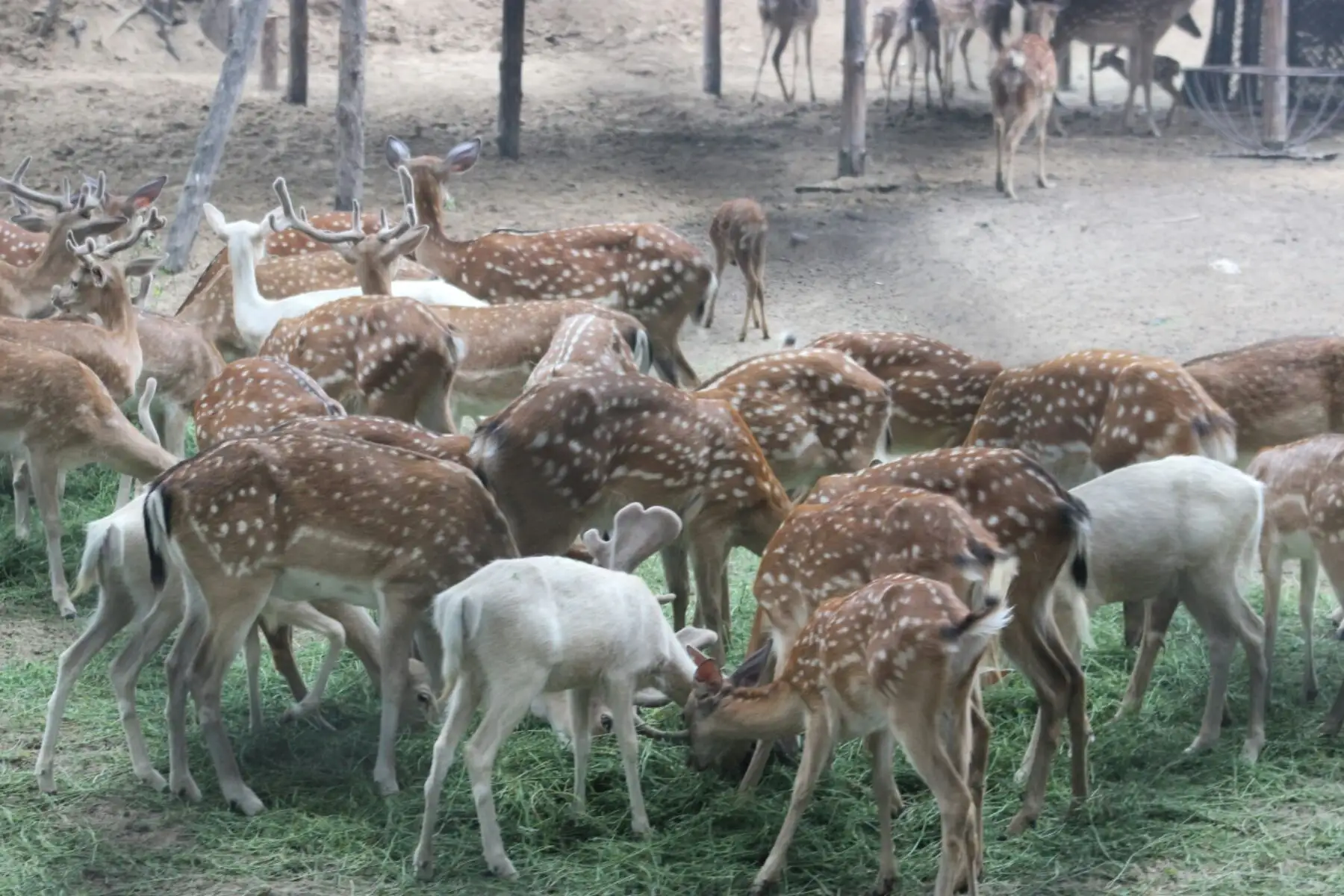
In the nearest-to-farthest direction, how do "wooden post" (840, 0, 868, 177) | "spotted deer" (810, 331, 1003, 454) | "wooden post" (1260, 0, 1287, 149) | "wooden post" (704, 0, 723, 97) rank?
"spotted deer" (810, 331, 1003, 454)
"wooden post" (840, 0, 868, 177)
"wooden post" (1260, 0, 1287, 149)
"wooden post" (704, 0, 723, 97)

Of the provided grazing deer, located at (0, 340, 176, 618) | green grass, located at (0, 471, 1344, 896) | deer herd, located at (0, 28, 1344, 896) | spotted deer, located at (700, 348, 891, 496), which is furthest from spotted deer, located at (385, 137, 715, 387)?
green grass, located at (0, 471, 1344, 896)

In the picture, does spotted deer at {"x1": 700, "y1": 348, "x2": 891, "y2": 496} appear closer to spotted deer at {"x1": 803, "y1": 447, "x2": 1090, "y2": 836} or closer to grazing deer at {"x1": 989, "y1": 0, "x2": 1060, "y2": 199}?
spotted deer at {"x1": 803, "y1": 447, "x2": 1090, "y2": 836}

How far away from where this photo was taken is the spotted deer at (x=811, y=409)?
6.40 m

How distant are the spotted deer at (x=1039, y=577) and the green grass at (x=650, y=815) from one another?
0.17 metres

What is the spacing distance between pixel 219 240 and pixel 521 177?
279cm

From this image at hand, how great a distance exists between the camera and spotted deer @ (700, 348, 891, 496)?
6.40m

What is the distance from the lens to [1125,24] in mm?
16391

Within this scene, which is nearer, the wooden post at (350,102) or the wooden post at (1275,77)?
the wooden post at (350,102)

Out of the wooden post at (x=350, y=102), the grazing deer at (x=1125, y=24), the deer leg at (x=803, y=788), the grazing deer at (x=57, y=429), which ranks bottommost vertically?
the deer leg at (x=803, y=788)

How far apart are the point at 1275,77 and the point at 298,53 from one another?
9064 millimetres

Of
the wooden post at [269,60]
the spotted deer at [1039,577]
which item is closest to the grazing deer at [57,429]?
Result: the spotted deer at [1039,577]

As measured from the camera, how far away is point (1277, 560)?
18.9ft

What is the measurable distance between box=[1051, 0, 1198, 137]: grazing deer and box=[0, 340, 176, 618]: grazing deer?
38.0 ft

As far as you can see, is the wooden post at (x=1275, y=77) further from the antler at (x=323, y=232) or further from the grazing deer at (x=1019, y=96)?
the antler at (x=323, y=232)
